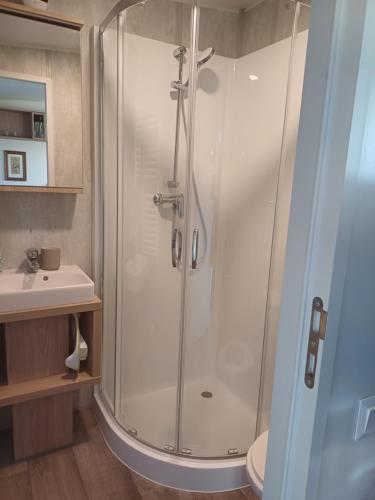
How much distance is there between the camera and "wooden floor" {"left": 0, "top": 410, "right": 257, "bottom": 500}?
168 cm

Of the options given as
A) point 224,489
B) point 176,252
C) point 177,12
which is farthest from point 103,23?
point 224,489

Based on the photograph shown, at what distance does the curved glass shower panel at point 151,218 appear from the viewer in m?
1.89

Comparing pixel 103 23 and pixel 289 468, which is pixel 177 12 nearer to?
pixel 103 23

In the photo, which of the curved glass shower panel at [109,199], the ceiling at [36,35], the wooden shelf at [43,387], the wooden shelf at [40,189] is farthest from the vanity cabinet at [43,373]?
the ceiling at [36,35]

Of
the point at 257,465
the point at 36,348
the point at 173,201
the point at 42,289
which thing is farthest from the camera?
the point at 173,201

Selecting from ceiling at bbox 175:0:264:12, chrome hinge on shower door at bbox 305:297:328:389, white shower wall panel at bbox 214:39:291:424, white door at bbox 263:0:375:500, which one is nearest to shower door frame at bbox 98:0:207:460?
ceiling at bbox 175:0:264:12

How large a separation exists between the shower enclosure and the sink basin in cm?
25

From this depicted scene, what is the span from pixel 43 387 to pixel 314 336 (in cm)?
152

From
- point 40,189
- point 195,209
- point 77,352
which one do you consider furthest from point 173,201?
point 77,352

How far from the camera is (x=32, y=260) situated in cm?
199

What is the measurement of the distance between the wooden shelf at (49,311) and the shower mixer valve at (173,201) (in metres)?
0.66

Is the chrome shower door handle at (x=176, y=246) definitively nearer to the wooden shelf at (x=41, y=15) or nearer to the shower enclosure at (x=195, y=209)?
the shower enclosure at (x=195, y=209)

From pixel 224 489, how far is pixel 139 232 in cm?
139

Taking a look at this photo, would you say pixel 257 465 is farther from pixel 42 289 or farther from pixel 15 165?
pixel 15 165
